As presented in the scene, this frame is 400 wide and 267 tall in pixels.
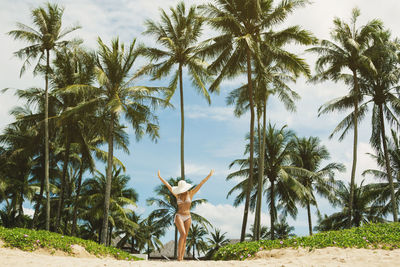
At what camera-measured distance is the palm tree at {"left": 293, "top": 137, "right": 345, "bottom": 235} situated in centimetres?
2892

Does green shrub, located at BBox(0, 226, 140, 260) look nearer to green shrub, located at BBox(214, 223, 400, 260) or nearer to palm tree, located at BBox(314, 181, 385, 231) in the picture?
green shrub, located at BBox(214, 223, 400, 260)

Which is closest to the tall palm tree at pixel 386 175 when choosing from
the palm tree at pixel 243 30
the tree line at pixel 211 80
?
the tree line at pixel 211 80

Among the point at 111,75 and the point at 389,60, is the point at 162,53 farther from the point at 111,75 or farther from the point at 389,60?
the point at 389,60

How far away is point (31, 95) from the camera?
2356 centimetres

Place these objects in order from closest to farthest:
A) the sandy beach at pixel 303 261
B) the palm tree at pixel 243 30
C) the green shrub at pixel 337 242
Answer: the sandy beach at pixel 303 261, the green shrub at pixel 337 242, the palm tree at pixel 243 30

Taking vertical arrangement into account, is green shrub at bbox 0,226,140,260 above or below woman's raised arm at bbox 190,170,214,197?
below

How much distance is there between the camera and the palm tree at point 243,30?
1731 cm

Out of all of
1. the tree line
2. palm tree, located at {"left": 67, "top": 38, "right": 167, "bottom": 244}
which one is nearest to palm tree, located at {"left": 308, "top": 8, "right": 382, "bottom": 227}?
the tree line

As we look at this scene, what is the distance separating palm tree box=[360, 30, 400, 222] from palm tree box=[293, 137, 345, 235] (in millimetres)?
5974

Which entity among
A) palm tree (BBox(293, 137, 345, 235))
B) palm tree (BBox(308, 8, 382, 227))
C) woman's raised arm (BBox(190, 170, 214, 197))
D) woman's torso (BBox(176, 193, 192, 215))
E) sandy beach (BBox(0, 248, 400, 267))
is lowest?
sandy beach (BBox(0, 248, 400, 267))

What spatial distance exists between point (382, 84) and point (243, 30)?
1023cm

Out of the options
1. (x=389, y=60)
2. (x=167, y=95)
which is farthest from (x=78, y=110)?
(x=389, y=60)

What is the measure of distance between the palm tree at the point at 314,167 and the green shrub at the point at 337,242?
53.5ft

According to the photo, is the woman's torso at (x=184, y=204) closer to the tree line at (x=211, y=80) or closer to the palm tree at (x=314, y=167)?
the tree line at (x=211, y=80)
